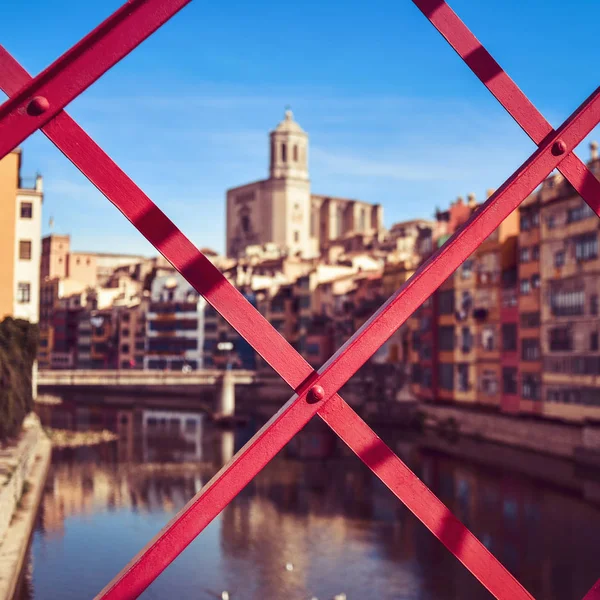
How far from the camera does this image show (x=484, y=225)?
2.16 meters

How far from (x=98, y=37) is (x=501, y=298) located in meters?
35.4

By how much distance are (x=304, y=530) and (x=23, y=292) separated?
1564 cm

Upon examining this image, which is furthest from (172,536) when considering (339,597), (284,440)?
(339,597)

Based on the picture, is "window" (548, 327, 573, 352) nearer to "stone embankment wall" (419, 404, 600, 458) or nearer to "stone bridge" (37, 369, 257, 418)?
"stone embankment wall" (419, 404, 600, 458)

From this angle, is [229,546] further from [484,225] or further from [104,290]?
[104,290]

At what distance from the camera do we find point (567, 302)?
3144 cm

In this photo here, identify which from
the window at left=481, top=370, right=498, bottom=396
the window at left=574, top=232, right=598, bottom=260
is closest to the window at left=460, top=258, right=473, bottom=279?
the window at left=481, top=370, right=498, bottom=396

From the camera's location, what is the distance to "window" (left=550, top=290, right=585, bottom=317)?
3070 cm

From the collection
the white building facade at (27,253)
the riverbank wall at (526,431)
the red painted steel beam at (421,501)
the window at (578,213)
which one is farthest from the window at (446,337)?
the red painted steel beam at (421,501)

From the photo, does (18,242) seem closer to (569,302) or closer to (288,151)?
(569,302)

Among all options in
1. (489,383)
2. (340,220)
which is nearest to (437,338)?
(489,383)

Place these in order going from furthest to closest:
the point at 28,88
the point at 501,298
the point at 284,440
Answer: the point at 501,298, the point at 284,440, the point at 28,88

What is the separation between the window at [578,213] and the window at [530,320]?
382cm

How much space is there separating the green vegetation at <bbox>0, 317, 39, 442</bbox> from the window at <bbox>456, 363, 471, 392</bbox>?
18.2 metres
